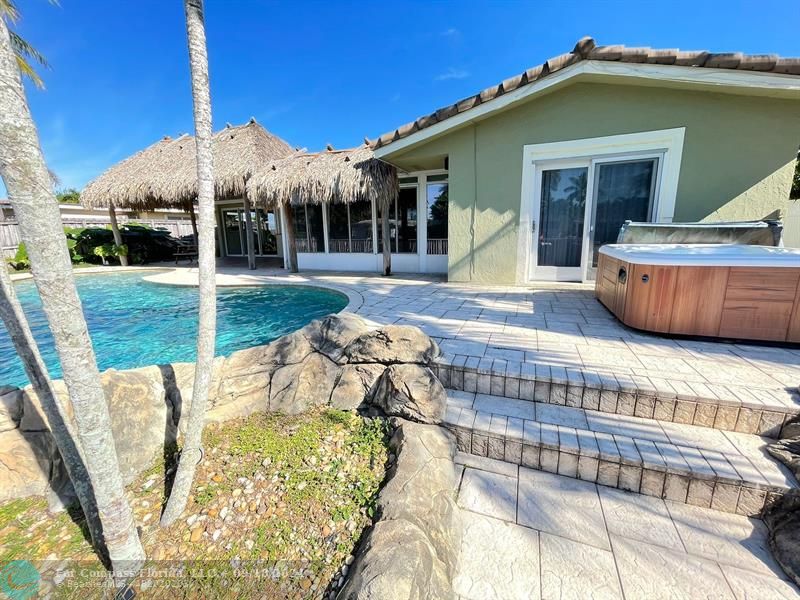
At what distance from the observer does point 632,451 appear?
7.07 ft

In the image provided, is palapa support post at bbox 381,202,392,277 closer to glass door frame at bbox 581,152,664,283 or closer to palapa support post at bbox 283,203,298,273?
palapa support post at bbox 283,203,298,273

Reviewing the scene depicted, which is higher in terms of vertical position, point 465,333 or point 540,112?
point 540,112

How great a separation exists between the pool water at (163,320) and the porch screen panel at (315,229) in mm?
3090

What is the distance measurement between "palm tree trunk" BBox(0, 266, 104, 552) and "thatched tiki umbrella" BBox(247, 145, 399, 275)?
24.1 feet

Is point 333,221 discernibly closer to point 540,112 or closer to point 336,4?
point 336,4

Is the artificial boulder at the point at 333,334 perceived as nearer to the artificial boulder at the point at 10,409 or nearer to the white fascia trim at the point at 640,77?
the artificial boulder at the point at 10,409

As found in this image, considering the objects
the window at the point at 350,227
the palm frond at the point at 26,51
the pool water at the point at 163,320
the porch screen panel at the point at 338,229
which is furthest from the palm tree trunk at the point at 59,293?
the palm frond at the point at 26,51

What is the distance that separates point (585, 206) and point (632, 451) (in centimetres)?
534

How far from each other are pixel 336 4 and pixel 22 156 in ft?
28.2

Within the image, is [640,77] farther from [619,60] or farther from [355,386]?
[355,386]

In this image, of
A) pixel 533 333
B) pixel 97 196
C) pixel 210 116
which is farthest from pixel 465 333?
pixel 97 196

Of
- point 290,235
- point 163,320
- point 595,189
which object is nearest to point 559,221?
point 595,189

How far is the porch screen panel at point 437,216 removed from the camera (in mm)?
8906

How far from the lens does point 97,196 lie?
38.0 ft
